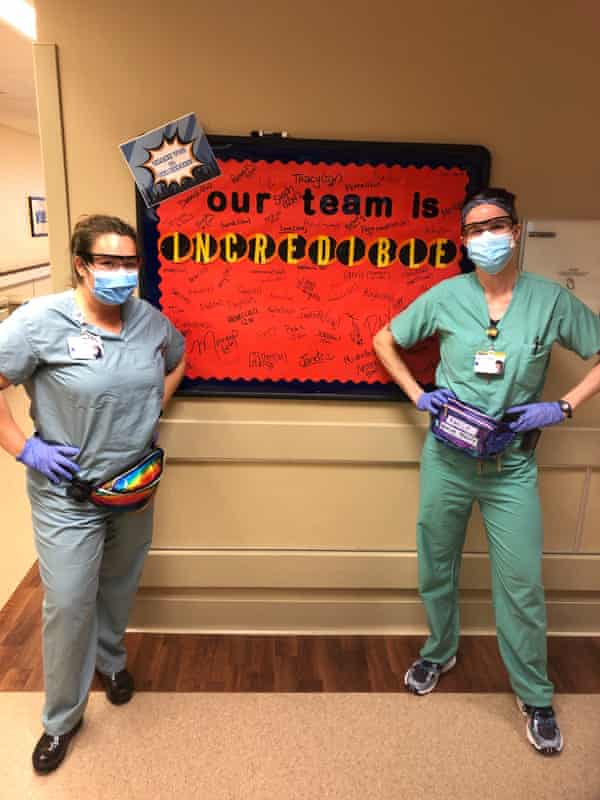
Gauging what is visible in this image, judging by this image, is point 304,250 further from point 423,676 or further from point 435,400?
point 423,676

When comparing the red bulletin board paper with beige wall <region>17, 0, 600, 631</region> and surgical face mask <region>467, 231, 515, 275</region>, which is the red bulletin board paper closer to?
beige wall <region>17, 0, 600, 631</region>

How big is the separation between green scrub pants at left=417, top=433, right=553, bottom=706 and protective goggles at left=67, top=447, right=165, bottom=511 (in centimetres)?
86

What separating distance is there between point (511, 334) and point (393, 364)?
0.39 metres

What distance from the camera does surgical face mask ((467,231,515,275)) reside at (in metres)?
1.76

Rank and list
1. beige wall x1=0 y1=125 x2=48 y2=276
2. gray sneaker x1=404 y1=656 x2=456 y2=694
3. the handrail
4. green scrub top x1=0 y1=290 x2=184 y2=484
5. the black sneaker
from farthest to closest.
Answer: beige wall x1=0 y1=125 x2=48 y2=276 → the handrail → gray sneaker x1=404 y1=656 x2=456 y2=694 → the black sneaker → green scrub top x1=0 y1=290 x2=184 y2=484

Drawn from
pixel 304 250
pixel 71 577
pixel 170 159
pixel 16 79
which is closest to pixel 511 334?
pixel 304 250

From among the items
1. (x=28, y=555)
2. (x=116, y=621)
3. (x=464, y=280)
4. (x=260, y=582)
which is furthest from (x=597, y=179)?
(x=28, y=555)

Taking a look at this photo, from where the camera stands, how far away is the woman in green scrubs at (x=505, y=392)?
1799 mm

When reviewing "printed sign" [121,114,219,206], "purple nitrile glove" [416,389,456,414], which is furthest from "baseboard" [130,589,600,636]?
"printed sign" [121,114,219,206]

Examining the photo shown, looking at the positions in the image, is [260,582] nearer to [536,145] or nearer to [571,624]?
[571,624]

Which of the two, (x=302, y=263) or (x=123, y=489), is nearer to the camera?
(x=123, y=489)

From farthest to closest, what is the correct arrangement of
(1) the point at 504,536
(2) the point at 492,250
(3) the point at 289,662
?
(3) the point at 289,662
(1) the point at 504,536
(2) the point at 492,250

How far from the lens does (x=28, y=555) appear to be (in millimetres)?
2918

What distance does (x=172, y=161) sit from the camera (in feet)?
6.29
